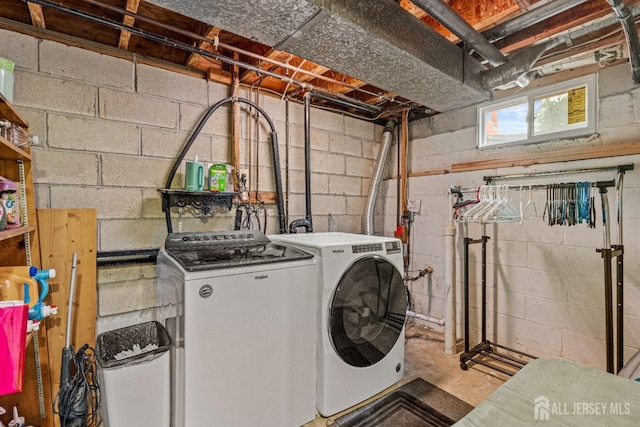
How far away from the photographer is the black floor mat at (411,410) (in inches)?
70.8

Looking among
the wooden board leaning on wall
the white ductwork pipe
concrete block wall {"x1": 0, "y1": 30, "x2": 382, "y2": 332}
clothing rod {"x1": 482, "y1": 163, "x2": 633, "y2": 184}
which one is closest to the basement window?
clothing rod {"x1": 482, "y1": 163, "x2": 633, "y2": 184}

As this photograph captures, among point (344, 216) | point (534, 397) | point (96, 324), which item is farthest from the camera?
point (344, 216)

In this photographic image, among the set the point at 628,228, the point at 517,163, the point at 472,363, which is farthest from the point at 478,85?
the point at 472,363

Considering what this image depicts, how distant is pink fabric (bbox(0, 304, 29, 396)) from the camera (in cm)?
100

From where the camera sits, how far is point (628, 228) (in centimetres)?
203

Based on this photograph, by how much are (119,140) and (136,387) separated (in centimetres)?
149

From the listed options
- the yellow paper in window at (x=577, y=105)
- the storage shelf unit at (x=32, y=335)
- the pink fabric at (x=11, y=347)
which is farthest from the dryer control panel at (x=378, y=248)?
the storage shelf unit at (x=32, y=335)

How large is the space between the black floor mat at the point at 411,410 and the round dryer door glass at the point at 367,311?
262 mm

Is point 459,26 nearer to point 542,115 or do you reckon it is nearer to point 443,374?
point 542,115

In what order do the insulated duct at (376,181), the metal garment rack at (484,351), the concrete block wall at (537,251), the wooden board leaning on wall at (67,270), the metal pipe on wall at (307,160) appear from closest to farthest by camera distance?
the wooden board leaning on wall at (67,270)
the concrete block wall at (537,251)
the metal garment rack at (484,351)
the metal pipe on wall at (307,160)
the insulated duct at (376,181)

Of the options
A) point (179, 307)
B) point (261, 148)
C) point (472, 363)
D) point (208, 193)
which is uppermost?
point (261, 148)

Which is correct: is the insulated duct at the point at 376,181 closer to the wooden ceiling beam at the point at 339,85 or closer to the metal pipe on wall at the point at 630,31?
the wooden ceiling beam at the point at 339,85

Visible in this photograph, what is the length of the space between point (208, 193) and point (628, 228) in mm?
2795

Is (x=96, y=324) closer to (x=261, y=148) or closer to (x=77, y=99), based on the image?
(x=77, y=99)
